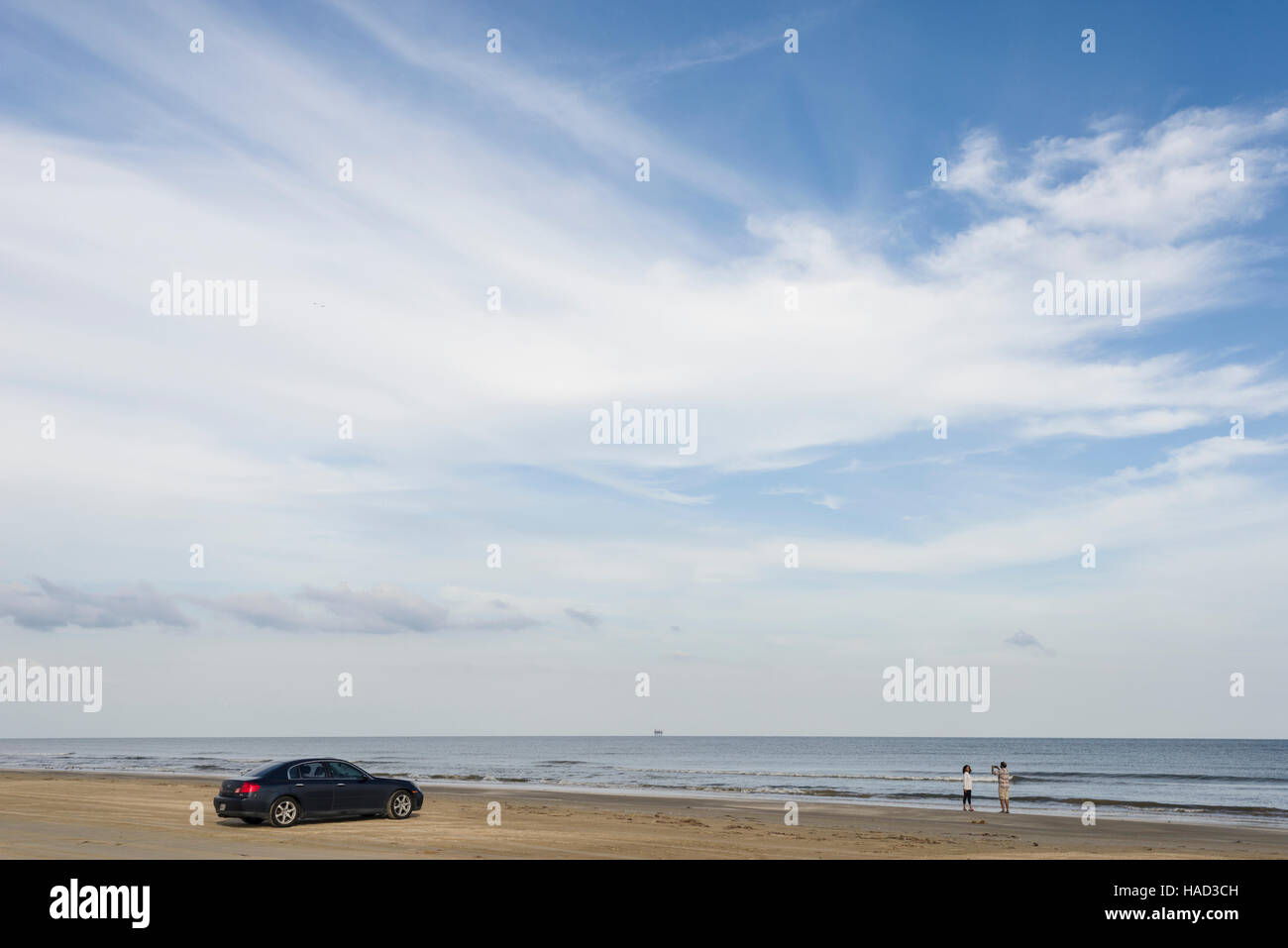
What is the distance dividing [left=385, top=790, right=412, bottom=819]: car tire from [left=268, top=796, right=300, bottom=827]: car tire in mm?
2547

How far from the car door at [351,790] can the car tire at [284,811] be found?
1.06 m

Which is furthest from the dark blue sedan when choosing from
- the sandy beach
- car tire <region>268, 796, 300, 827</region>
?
the sandy beach

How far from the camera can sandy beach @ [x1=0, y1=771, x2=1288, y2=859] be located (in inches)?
770

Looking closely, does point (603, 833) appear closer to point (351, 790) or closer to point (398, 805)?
point (398, 805)

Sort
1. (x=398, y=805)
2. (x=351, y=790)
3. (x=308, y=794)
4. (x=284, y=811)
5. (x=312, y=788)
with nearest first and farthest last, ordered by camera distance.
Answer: (x=284, y=811) < (x=308, y=794) < (x=312, y=788) < (x=351, y=790) < (x=398, y=805)

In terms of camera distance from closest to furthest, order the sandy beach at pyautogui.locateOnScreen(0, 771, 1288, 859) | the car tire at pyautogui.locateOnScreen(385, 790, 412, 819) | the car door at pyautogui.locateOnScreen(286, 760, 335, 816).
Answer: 1. the sandy beach at pyautogui.locateOnScreen(0, 771, 1288, 859)
2. the car door at pyautogui.locateOnScreen(286, 760, 335, 816)
3. the car tire at pyautogui.locateOnScreen(385, 790, 412, 819)

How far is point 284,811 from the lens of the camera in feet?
75.6

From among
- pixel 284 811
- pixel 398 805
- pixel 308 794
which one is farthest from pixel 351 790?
pixel 284 811

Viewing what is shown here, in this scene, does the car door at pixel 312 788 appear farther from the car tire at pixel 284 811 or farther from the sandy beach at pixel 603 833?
the sandy beach at pixel 603 833

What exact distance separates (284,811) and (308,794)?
0.68m

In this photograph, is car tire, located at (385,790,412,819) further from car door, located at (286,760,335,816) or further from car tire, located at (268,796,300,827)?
car tire, located at (268,796,300,827)
